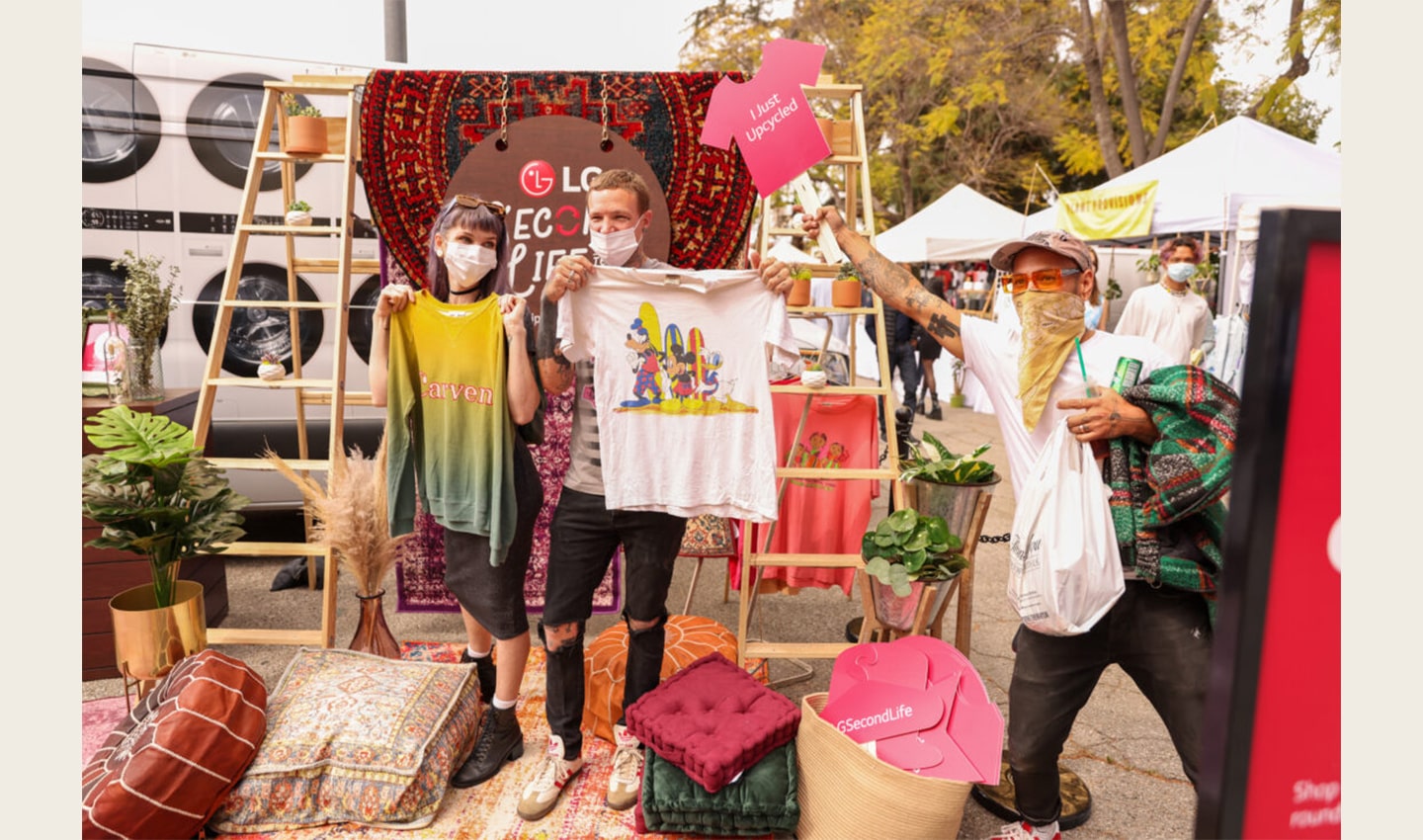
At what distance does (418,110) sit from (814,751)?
3142 millimetres

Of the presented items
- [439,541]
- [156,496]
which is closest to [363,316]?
[439,541]

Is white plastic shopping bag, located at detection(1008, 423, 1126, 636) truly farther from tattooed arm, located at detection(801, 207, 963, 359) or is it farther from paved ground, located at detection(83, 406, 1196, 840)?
paved ground, located at detection(83, 406, 1196, 840)

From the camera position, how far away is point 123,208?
4.62 meters

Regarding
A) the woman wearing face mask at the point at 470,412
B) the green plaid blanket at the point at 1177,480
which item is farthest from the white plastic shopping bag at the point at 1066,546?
the woman wearing face mask at the point at 470,412

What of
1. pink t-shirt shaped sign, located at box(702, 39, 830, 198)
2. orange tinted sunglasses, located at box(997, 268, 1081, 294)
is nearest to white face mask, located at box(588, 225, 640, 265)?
pink t-shirt shaped sign, located at box(702, 39, 830, 198)

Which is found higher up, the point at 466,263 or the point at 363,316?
the point at 466,263

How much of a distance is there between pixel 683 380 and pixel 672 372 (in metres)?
0.05

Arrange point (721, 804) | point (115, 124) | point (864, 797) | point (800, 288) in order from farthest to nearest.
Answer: point (115, 124), point (800, 288), point (721, 804), point (864, 797)

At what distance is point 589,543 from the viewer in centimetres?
267

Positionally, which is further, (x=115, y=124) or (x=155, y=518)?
(x=115, y=124)

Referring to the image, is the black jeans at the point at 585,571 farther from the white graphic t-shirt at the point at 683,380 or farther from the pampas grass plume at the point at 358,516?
the pampas grass plume at the point at 358,516

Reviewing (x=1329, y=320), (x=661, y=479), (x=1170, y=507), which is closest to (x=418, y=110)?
(x=661, y=479)

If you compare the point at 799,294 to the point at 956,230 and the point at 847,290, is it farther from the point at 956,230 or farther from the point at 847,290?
the point at 956,230

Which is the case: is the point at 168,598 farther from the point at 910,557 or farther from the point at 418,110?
the point at 910,557
